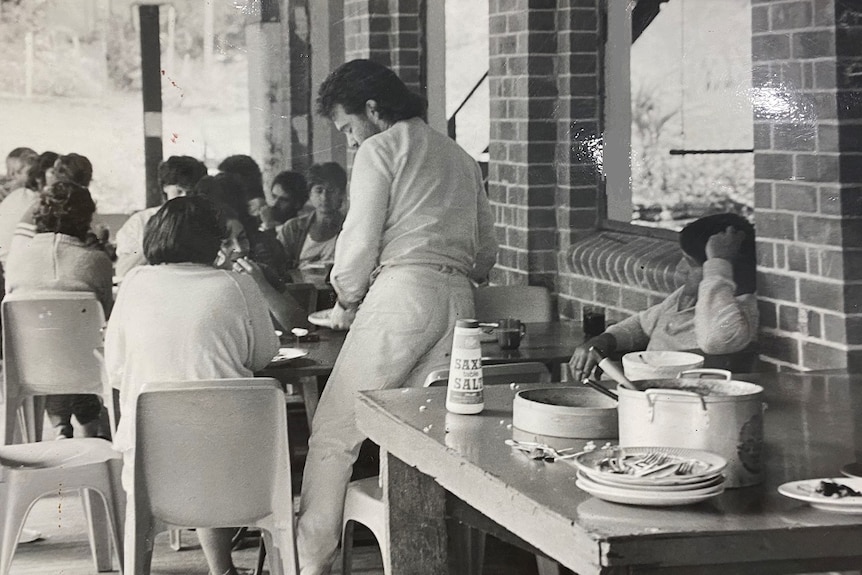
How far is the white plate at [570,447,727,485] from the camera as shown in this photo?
1.86 meters

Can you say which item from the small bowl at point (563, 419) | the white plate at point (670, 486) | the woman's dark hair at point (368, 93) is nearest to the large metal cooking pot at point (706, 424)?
the white plate at point (670, 486)

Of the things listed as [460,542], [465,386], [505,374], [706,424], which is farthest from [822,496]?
[505,374]

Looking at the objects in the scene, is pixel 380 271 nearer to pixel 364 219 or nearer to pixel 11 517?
pixel 364 219

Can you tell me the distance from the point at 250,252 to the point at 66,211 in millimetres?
611

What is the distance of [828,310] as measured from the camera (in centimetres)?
365

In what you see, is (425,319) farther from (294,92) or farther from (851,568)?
(851,568)

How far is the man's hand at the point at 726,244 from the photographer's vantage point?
3996 mm

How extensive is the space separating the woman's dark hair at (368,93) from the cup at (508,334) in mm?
779

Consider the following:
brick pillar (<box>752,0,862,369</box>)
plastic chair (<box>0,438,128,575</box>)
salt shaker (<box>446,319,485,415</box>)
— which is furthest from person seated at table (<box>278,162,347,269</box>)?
salt shaker (<box>446,319,485,415</box>)

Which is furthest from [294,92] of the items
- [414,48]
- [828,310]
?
[828,310]

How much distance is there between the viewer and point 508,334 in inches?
170

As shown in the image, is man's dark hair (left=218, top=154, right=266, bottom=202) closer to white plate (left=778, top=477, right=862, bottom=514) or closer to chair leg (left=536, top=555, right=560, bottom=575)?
chair leg (left=536, top=555, right=560, bottom=575)

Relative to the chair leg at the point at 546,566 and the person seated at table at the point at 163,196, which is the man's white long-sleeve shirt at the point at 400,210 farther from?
the chair leg at the point at 546,566

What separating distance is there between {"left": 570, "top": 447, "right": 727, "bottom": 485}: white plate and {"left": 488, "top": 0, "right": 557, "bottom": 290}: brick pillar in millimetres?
2415
